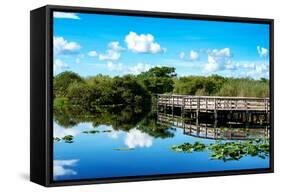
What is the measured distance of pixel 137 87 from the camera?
9727 mm

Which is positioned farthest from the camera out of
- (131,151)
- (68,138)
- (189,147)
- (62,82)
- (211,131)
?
(211,131)

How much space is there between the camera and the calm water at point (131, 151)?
923cm

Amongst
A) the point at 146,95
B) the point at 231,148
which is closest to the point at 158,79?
the point at 146,95

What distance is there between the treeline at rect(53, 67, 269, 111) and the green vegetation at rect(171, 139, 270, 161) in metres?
0.70

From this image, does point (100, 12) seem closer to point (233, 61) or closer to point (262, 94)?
point (233, 61)

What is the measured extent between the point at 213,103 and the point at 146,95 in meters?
1.12

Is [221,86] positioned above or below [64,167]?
above

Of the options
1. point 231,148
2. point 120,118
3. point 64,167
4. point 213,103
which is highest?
point 213,103

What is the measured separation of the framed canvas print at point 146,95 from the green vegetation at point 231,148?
0.01 meters

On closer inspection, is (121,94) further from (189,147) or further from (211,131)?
(211,131)

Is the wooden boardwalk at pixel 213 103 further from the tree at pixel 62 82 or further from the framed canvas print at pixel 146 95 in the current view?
the tree at pixel 62 82

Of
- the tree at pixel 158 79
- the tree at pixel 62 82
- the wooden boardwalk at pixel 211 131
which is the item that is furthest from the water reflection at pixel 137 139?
the tree at pixel 62 82

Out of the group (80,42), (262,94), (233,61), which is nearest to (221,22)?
(233,61)

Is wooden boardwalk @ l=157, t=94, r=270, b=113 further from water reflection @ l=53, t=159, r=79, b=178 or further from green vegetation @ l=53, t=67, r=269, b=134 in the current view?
water reflection @ l=53, t=159, r=79, b=178
